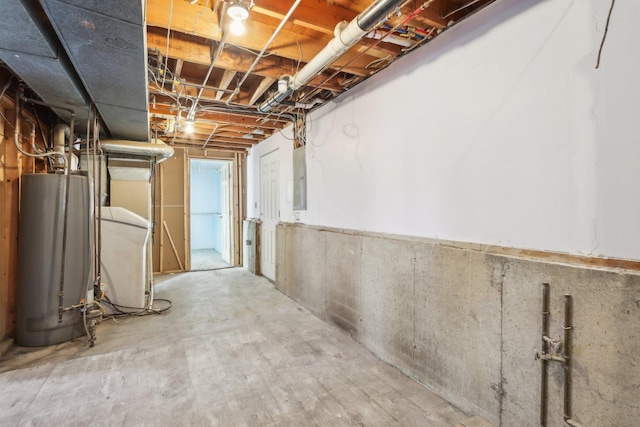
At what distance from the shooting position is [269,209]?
5.32m

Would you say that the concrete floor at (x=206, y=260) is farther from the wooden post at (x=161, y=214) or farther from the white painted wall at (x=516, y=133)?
the white painted wall at (x=516, y=133)

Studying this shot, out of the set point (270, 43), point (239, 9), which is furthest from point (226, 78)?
point (239, 9)

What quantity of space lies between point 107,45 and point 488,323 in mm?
2712

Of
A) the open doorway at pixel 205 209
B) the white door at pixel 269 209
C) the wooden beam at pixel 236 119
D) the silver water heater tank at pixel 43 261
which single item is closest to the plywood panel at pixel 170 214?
the white door at pixel 269 209

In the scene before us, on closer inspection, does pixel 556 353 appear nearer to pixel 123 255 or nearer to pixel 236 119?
pixel 123 255

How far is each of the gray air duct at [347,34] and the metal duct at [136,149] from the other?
2.34 m

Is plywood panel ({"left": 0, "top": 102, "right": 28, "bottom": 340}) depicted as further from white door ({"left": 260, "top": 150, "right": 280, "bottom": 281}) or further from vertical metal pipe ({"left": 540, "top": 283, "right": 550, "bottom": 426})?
vertical metal pipe ({"left": 540, "top": 283, "right": 550, "bottom": 426})

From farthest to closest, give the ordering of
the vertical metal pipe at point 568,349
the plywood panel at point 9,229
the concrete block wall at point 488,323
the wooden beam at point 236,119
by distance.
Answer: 1. the wooden beam at point 236,119
2. the plywood panel at point 9,229
3. the vertical metal pipe at point 568,349
4. the concrete block wall at point 488,323

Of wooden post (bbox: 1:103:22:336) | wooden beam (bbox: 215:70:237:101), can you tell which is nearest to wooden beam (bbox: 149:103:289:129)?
wooden beam (bbox: 215:70:237:101)

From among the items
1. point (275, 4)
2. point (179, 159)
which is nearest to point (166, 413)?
point (275, 4)

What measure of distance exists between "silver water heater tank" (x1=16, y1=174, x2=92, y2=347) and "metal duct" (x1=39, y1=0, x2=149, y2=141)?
943mm

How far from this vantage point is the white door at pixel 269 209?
505 centimetres

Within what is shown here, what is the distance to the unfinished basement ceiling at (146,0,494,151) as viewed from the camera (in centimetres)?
198

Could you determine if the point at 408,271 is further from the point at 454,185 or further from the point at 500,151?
the point at 500,151
